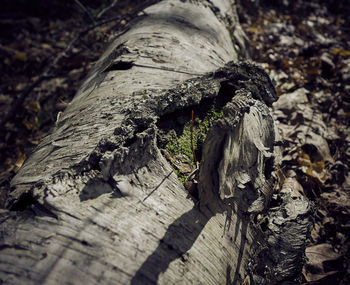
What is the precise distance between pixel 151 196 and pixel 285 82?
283cm

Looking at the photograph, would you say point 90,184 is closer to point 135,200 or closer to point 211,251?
point 135,200

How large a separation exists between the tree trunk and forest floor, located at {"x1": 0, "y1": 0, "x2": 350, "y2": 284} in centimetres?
70

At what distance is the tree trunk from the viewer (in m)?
0.87

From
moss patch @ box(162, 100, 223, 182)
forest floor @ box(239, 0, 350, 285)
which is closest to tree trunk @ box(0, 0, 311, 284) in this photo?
moss patch @ box(162, 100, 223, 182)

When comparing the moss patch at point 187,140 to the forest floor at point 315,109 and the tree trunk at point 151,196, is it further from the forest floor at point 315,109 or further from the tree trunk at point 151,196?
the forest floor at point 315,109

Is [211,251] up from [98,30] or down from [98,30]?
down

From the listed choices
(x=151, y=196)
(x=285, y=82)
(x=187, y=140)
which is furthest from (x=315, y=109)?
(x=151, y=196)

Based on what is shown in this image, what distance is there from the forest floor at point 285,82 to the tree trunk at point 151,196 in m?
0.70


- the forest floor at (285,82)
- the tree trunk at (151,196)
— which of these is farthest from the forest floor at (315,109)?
the tree trunk at (151,196)

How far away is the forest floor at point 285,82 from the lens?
80.4 inches

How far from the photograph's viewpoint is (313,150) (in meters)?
2.34

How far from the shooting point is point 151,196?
1055 mm

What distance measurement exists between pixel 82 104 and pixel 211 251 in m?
1.32

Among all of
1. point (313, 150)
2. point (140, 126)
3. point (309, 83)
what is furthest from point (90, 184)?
point (309, 83)
